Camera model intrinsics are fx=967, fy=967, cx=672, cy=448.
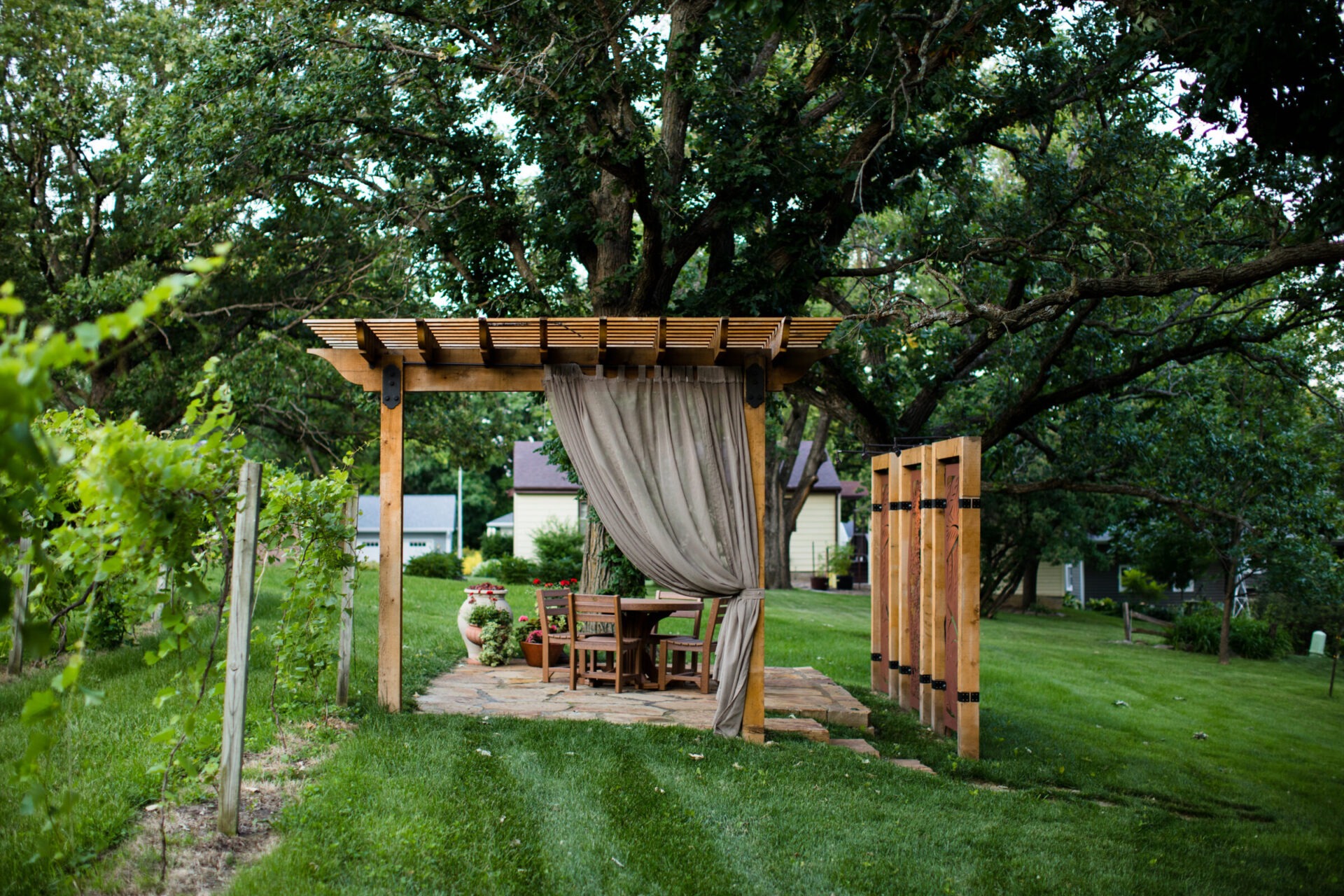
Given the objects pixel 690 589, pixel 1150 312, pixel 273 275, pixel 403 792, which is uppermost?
pixel 273 275

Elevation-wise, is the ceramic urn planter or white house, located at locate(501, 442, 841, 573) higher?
white house, located at locate(501, 442, 841, 573)

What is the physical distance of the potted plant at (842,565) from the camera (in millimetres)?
28250

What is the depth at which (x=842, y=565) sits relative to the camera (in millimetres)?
28219

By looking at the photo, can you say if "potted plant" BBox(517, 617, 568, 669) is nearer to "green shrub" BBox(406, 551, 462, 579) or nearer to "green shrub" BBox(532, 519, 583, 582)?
"green shrub" BBox(532, 519, 583, 582)

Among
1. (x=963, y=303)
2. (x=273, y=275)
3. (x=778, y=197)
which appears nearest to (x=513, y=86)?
(x=778, y=197)

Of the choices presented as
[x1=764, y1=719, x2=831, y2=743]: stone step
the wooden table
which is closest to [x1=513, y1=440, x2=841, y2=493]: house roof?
the wooden table

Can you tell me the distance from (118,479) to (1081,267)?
10.7 meters

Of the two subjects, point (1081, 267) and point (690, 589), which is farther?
point (1081, 267)

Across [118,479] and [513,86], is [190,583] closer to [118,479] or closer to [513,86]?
[118,479]

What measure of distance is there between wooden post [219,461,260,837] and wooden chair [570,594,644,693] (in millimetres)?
4095

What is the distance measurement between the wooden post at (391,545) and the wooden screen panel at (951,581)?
13.8 feet

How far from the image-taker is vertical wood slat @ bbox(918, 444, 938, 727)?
7.93 meters

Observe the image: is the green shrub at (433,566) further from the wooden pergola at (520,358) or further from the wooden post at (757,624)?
the wooden post at (757,624)

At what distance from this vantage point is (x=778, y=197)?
10.6 m
